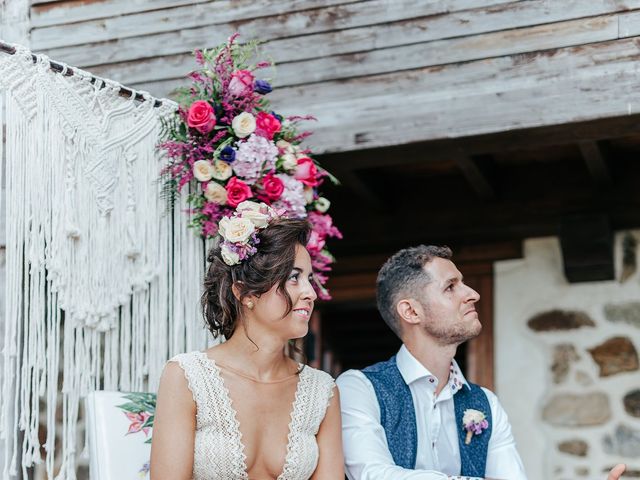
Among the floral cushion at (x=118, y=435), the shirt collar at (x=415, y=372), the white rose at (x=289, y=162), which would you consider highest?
the white rose at (x=289, y=162)

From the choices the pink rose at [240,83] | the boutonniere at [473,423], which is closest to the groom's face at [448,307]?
the boutonniere at [473,423]

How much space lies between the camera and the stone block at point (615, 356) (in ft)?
15.7

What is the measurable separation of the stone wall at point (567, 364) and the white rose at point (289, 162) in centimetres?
170

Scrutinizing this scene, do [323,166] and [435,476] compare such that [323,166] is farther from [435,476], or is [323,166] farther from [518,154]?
[435,476]

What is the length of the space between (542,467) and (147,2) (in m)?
2.64

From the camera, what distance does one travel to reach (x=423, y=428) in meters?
3.36

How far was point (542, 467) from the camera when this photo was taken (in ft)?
15.9

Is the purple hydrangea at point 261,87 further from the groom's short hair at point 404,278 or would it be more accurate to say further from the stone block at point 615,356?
the stone block at point 615,356

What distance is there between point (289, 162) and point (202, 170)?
303mm

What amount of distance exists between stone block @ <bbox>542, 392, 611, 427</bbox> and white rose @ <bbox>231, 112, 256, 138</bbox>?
207cm

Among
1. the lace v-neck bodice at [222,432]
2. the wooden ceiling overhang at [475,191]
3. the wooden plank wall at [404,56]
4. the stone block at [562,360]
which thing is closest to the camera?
the lace v-neck bodice at [222,432]

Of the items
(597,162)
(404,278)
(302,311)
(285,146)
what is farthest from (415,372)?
(597,162)

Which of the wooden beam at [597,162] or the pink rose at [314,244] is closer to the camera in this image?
the pink rose at [314,244]

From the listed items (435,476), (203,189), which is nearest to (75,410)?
(203,189)
